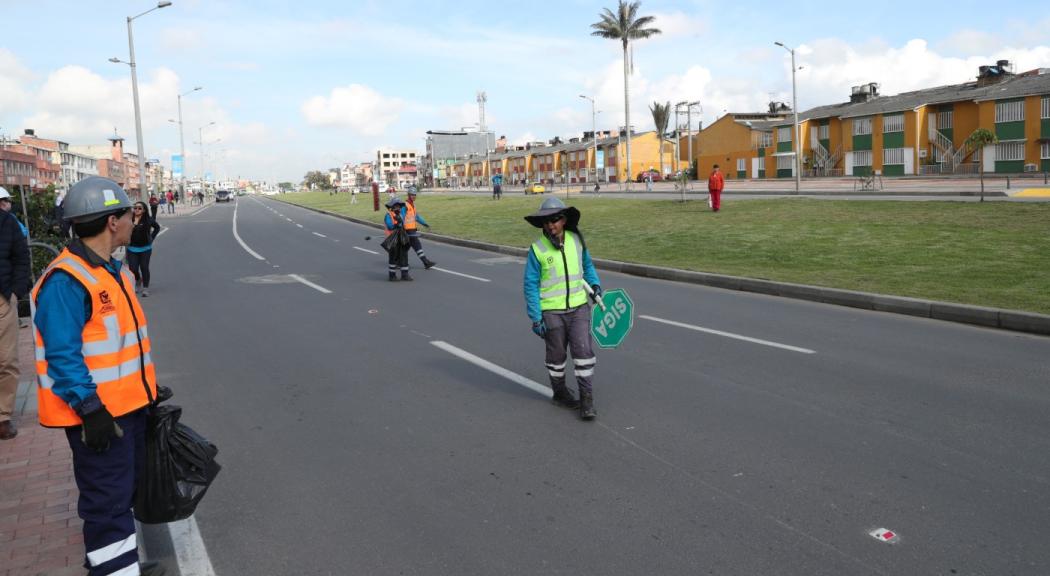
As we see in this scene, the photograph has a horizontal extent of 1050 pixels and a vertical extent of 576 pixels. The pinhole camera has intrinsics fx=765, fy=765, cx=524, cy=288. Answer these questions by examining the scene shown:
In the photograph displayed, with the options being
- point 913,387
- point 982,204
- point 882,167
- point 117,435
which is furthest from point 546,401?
point 882,167

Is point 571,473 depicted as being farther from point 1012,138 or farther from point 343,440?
point 1012,138

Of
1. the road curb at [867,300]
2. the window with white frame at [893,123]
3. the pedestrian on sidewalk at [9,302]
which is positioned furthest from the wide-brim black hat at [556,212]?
the window with white frame at [893,123]

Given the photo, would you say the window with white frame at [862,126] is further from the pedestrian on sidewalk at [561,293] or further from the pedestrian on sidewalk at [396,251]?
the pedestrian on sidewalk at [561,293]

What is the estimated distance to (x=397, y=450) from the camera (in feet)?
17.2

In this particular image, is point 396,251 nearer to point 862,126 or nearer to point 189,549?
point 189,549

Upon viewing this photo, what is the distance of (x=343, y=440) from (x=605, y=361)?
3061 mm

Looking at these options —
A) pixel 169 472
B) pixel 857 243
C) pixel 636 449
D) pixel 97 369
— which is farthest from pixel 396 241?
pixel 97 369

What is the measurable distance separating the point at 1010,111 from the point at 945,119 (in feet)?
18.6

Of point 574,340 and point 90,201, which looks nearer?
point 90,201

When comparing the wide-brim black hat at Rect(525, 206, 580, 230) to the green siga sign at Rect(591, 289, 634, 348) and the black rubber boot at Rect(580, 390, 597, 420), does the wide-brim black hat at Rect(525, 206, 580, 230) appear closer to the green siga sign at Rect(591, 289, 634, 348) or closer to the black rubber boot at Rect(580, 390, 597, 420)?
the green siga sign at Rect(591, 289, 634, 348)

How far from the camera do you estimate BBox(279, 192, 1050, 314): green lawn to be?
453 inches

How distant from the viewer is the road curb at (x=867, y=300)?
8.93 meters

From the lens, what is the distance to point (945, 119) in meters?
54.8

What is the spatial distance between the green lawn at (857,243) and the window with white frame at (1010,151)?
1254 inches
